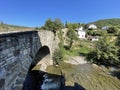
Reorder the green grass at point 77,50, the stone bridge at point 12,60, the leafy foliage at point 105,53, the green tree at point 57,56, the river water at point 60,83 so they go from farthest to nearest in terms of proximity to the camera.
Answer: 1. the green grass at point 77,50
2. the leafy foliage at point 105,53
3. the green tree at point 57,56
4. the river water at point 60,83
5. the stone bridge at point 12,60

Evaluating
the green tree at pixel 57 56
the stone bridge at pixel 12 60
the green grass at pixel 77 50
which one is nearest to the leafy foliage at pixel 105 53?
the green grass at pixel 77 50

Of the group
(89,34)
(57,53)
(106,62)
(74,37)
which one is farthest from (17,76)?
(89,34)

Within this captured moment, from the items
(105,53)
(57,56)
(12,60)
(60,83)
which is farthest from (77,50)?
(12,60)

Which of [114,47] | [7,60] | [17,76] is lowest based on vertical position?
[114,47]

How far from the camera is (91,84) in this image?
14.0 m

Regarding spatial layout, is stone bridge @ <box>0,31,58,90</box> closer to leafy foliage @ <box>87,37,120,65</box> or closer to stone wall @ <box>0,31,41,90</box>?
stone wall @ <box>0,31,41,90</box>

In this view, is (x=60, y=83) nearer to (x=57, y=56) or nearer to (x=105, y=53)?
(x=57, y=56)

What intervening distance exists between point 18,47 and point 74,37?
25.9m

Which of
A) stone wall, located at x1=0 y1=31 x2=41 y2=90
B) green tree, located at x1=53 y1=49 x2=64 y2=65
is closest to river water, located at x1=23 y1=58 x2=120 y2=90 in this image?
green tree, located at x1=53 y1=49 x2=64 y2=65

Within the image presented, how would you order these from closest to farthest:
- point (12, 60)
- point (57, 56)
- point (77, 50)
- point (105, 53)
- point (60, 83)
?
1. point (12, 60)
2. point (60, 83)
3. point (57, 56)
4. point (105, 53)
5. point (77, 50)

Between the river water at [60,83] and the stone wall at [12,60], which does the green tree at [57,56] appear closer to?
the river water at [60,83]

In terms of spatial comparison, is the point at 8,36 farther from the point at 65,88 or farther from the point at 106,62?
the point at 106,62

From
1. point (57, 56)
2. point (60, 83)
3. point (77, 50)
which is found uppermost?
point (57, 56)

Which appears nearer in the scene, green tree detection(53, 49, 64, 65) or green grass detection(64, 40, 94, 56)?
green tree detection(53, 49, 64, 65)
